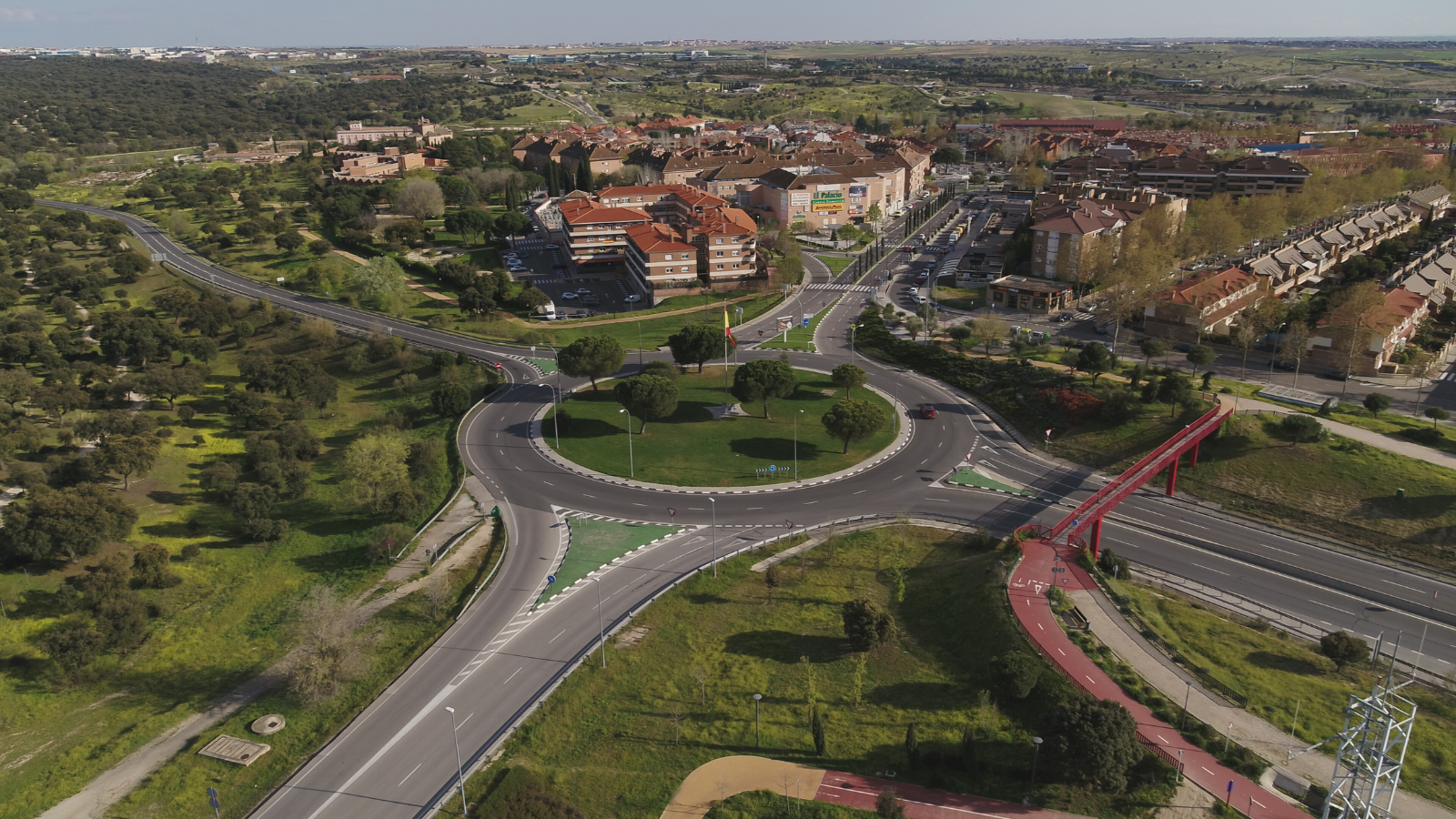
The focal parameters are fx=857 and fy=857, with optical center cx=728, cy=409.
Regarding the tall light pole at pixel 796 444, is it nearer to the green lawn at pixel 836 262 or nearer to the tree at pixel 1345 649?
the tree at pixel 1345 649

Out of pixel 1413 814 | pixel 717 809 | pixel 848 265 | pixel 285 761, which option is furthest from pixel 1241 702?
pixel 848 265

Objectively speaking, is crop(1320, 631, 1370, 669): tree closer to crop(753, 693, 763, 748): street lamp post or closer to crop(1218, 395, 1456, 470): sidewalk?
crop(1218, 395, 1456, 470): sidewalk

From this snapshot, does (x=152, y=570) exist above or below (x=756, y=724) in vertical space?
above

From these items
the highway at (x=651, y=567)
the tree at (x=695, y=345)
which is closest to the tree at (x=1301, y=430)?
the highway at (x=651, y=567)

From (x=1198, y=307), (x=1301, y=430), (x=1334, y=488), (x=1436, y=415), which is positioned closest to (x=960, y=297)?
(x=1198, y=307)

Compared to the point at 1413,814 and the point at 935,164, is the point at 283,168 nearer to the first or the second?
the point at 935,164

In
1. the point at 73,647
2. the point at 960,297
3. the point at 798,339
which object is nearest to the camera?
the point at 73,647

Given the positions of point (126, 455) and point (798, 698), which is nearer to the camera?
point (798, 698)

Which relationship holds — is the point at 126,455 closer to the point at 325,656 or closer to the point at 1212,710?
the point at 325,656
